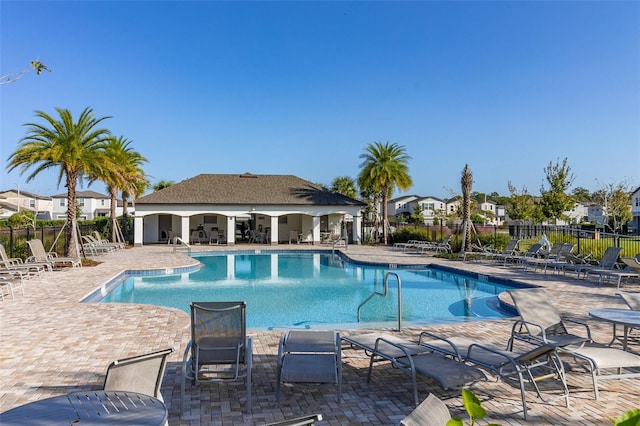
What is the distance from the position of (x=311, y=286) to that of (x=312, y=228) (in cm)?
1727

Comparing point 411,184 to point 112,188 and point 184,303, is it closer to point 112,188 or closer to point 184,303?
point 112,188

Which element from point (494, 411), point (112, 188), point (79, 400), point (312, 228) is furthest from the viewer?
point (312, 228)

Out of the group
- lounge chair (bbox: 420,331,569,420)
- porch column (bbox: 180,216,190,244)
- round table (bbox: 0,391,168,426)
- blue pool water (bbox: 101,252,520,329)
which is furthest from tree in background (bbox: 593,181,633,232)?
round table (bbox: 0,391,168,426)

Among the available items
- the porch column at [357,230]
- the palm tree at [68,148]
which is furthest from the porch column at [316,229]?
the palm tree at [68,148]

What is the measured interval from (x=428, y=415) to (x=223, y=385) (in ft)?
11.1

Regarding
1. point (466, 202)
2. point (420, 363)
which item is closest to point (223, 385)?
point (420, 363)

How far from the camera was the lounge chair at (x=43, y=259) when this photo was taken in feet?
47.5

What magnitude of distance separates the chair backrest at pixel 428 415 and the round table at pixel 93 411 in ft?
4.67

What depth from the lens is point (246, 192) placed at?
32281 millimetres

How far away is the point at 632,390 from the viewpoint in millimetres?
4996

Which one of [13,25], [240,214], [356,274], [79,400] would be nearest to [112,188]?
[240,214]

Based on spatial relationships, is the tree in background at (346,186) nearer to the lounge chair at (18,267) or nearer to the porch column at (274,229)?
the porch column at (274,229)

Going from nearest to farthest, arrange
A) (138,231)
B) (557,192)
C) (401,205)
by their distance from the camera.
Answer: (138,231)
(557,192)
(401,205)

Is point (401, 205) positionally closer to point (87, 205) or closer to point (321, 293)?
point (87, 205)
